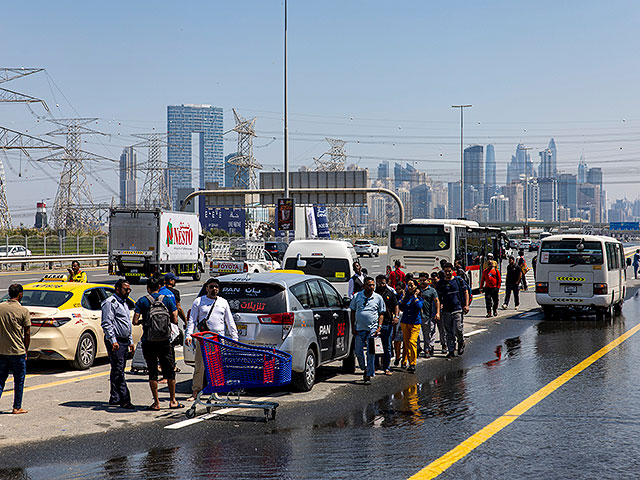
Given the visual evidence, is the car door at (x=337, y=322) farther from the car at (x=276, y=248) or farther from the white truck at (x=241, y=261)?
the car at (x=276, y=248)

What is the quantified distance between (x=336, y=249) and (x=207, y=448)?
14.0 meters

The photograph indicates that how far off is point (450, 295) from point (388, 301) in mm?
2206

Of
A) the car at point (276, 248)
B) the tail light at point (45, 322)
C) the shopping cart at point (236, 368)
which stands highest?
the car at point (276, 248)

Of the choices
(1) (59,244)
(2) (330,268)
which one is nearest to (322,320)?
(2) (330,268)

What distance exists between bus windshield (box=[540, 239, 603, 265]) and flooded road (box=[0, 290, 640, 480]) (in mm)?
10673

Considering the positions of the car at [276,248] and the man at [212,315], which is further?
the car at [276,248]

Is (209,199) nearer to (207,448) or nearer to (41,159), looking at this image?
(41,159)

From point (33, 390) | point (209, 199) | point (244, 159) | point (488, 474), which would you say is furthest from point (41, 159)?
point (488, 474)

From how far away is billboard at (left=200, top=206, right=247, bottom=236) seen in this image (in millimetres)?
122750

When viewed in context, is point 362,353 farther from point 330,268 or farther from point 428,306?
point 330,268

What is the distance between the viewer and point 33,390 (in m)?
11.5

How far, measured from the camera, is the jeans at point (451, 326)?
1533 cm

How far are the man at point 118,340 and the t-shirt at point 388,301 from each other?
4.57 meters

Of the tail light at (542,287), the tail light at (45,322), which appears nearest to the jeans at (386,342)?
the tail light at (45,322)
